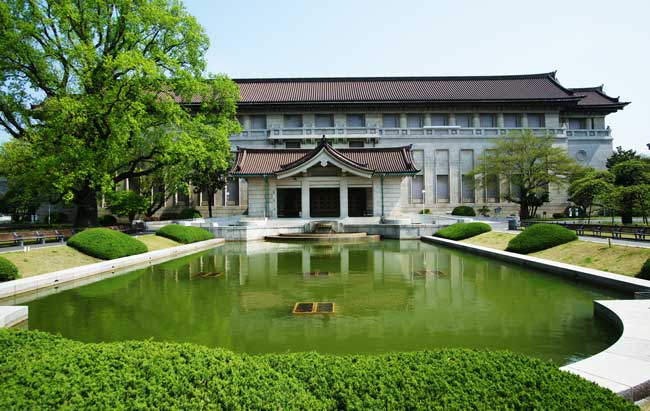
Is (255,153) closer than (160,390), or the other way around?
(160,390)

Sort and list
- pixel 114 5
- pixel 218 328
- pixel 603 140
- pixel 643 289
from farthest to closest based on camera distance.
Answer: pixel 603 140 < pixel 114 5 < pixel 643 289 < pixel 218 328

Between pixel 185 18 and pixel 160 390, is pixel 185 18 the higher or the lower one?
the higher one

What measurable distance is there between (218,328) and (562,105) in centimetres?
4932

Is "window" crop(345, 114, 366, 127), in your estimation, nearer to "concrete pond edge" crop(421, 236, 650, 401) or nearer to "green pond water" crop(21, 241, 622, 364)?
"green pond water" crop(21, 241, 622, 364)

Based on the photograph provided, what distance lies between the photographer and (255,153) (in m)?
35.3

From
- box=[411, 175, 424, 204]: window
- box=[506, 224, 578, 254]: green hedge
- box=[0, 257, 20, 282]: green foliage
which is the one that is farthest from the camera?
box=[411, 175, 424, 204]: window

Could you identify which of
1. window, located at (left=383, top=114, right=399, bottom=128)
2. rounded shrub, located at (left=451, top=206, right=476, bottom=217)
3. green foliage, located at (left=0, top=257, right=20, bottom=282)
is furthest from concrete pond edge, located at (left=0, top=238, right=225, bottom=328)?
window, located at (left=383, top=114, right=399, bottom=128)

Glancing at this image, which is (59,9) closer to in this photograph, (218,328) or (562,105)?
(218,328)

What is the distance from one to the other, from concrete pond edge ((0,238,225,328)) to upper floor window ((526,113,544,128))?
4206 centimetres

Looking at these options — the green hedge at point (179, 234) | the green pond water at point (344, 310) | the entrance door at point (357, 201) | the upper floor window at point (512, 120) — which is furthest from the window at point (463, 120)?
the green pond water at point (344, 310)

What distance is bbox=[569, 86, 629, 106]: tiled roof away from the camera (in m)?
45.9

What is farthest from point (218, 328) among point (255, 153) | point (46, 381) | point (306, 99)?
point (306, 99)

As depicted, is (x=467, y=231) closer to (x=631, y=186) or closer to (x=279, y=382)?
(x=631, y=186)

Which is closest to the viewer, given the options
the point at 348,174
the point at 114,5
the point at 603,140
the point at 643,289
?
the point at 643,289
